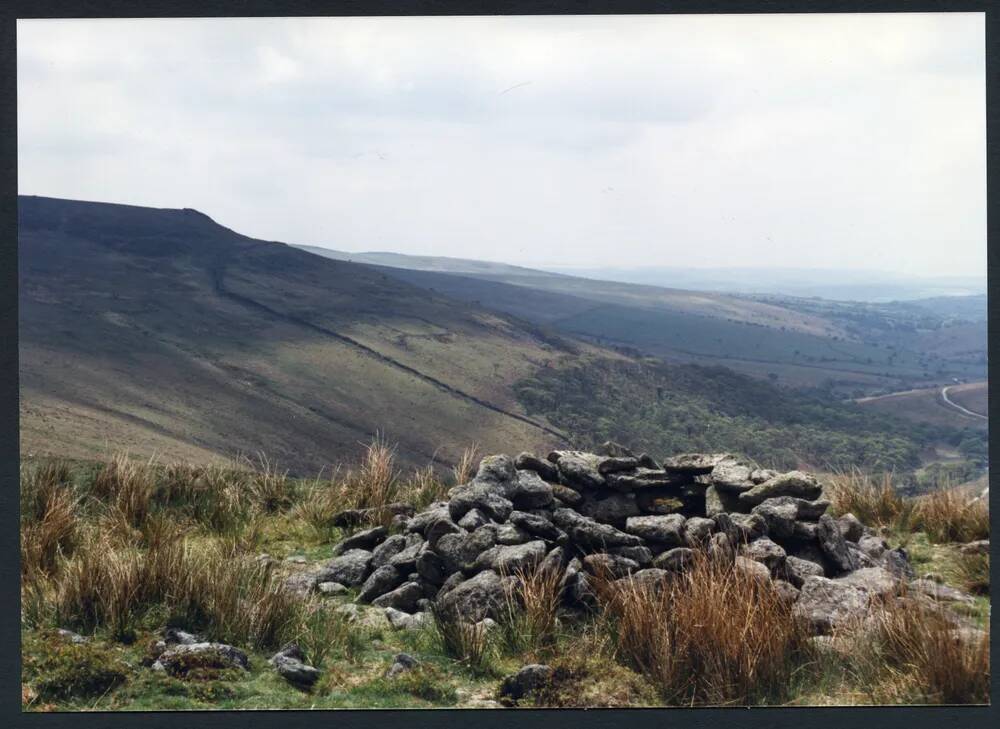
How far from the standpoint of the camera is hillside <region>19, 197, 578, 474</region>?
27.0 meters

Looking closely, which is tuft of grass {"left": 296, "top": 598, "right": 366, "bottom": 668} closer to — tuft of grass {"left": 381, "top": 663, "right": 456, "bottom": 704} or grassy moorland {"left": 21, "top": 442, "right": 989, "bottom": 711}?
grassy moorland {"left": 21, "top": 442, "right": 989, "bottom": 711}

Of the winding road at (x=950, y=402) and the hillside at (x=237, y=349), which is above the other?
the hillside at (x=237, y=349)

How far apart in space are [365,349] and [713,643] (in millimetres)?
33936

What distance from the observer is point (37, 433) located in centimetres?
1736

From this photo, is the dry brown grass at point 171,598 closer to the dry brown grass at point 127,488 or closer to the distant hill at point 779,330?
the dry brown grass at point 127,488

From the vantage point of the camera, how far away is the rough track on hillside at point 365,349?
36062 mm

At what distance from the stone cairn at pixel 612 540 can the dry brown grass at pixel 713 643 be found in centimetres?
51

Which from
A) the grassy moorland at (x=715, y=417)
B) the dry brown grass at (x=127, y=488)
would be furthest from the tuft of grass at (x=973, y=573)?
the grassy moorland at (x=715, y=417)

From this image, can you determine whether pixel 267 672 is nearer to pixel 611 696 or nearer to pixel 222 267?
pixel 611 696

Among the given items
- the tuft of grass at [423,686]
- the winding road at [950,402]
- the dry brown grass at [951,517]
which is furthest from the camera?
the winding road at [950,402]

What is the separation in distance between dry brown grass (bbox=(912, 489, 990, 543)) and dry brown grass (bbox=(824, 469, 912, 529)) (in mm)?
172

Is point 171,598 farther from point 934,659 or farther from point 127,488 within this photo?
point 934,659

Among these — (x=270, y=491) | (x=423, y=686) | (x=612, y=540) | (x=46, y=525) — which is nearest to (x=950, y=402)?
(x=270, y=491)

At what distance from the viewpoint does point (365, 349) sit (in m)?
39.2
